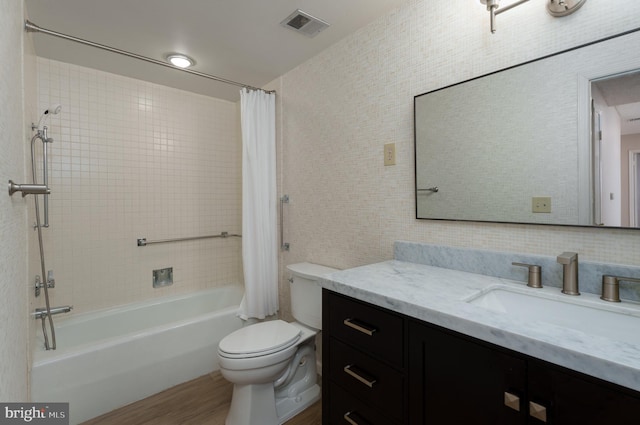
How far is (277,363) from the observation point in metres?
1.59

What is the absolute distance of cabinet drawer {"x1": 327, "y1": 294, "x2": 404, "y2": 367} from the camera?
0.98 m

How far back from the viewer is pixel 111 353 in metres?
1.82

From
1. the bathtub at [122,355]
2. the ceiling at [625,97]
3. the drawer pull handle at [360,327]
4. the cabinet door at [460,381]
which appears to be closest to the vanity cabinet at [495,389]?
the cabinet door at [460,381]

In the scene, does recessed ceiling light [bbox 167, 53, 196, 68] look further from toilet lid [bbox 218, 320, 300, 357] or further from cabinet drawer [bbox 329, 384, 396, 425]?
cabinet drawer [bbox 329, 384, 396, 425]

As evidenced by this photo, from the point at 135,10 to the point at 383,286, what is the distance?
191 centimetres

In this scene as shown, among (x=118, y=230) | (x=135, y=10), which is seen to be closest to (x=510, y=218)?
(x=135, y=10)

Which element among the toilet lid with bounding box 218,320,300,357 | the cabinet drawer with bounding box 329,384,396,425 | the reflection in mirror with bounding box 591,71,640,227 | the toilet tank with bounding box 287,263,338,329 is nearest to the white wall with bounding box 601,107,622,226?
the reflection in mirror with bounding box 591,71,640,227

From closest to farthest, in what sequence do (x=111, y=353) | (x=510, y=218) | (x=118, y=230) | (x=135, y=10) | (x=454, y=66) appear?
(x=510, y=218) → (x=454, y=66) → (x=135, y=10) → (x=111, y=353) → (x=118, y=230)

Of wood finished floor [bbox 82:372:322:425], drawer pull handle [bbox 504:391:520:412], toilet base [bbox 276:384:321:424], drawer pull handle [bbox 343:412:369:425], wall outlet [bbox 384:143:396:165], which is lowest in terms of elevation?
wood finished floor [bbox 82:372:322:425]

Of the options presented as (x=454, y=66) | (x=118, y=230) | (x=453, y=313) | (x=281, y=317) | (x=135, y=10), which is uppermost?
(x=135, y=10)

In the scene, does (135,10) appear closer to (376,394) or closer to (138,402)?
(376,394)

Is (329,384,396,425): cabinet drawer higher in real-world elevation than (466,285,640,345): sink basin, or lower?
lower

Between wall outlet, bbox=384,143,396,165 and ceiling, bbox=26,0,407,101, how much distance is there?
74 centimetres

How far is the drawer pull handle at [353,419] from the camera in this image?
1.10m
